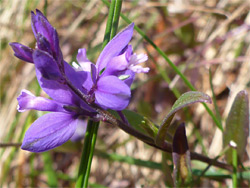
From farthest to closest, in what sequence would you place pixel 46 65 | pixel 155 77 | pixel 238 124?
pixel 155 77
pixel 238 124
pixel 46 65

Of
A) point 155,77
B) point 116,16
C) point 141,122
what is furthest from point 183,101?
point 155,77

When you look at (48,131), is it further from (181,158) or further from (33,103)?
(181,158)

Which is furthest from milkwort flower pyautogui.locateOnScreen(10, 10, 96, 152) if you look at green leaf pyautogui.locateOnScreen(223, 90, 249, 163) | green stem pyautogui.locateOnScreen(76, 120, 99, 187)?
green leaf pyautogui.locateOnScreen(223, 90, 249, 163)

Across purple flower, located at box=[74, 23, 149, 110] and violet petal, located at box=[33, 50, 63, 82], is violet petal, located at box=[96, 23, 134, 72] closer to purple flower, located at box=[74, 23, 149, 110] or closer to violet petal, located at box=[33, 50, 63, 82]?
purple flower, located at box=[74, 23, 149, 110]

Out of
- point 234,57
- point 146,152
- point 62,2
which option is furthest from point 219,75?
point 62,2

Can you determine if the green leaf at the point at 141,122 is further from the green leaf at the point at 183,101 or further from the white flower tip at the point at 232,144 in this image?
the white flower tip at the point at 232,144

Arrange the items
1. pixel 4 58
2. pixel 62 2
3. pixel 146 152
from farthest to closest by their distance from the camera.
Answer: pixel 62 2 < pixel 4 58 < pixel 146 152

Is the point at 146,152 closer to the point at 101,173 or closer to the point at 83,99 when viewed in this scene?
the point at 101,173
